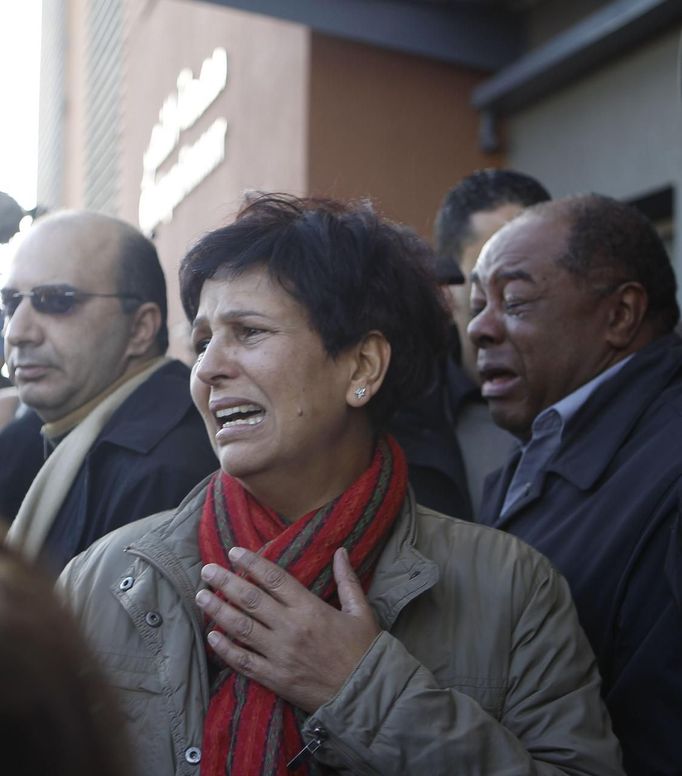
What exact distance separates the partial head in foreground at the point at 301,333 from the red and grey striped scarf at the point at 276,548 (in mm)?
80

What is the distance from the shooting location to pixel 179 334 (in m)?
9.38

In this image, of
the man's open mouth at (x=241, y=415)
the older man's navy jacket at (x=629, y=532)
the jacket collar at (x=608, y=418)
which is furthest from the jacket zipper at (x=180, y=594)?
the jacket collar at (x=608, y=418)

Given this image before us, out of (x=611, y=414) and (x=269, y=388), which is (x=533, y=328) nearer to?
(x=611, y=414)

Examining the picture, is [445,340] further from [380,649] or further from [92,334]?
[92,334]

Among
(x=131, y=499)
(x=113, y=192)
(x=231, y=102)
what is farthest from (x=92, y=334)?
(x=113, y=192)

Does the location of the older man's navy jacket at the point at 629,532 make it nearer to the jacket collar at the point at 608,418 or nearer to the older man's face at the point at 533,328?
the jacket collar at the point at 608,418

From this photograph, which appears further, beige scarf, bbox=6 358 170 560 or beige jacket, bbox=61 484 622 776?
beige scarf, bbox=6 358 170 560

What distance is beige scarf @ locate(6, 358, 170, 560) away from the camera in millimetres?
2984

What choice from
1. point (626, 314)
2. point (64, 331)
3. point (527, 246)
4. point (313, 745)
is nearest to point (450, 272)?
point (527, 246)

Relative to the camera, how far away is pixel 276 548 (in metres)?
2.19

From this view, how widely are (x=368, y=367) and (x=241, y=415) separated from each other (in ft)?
0.99

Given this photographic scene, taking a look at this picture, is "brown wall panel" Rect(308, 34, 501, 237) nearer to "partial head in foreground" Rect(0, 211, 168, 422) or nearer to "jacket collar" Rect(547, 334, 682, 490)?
"partial head in foreground" Rect(0, 211, 168, 422)

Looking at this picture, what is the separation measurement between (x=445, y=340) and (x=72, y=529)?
3.56 feet

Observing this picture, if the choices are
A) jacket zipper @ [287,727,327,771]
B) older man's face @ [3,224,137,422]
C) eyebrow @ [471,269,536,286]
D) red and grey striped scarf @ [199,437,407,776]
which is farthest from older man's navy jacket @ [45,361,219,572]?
jacket zipper @ [287,727,327,771]
